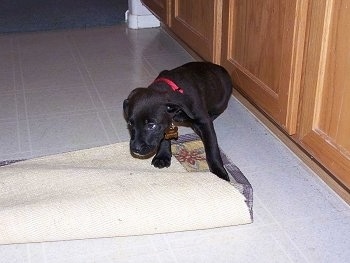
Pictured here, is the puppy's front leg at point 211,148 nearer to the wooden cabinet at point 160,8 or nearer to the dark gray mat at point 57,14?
the wooden cabinet at point 160,8

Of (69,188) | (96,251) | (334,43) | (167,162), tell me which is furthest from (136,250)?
(334,43)

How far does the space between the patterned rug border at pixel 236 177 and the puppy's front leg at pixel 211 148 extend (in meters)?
0.04

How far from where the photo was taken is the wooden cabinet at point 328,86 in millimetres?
1460

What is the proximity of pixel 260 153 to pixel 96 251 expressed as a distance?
0.77 m

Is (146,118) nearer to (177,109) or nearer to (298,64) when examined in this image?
(177,109)

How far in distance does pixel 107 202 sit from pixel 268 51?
0.75 metres

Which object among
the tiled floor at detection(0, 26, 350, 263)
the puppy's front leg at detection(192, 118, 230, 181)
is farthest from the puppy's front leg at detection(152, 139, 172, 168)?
the tiled floor at detection(0, 26, 350, 263)

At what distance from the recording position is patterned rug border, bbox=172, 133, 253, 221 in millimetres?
1649

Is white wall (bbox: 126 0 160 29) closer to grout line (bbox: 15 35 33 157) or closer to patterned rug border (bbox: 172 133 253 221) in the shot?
grout line (bbox: 15 35 33 157)

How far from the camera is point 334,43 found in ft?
4.89

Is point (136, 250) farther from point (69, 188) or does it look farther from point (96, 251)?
point (69, 188)

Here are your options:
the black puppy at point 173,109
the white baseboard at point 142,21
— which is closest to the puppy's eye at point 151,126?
the black puppy at point 173,109

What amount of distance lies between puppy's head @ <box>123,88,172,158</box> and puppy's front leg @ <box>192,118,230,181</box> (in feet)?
0.51

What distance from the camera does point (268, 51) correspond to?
6.17 feet
